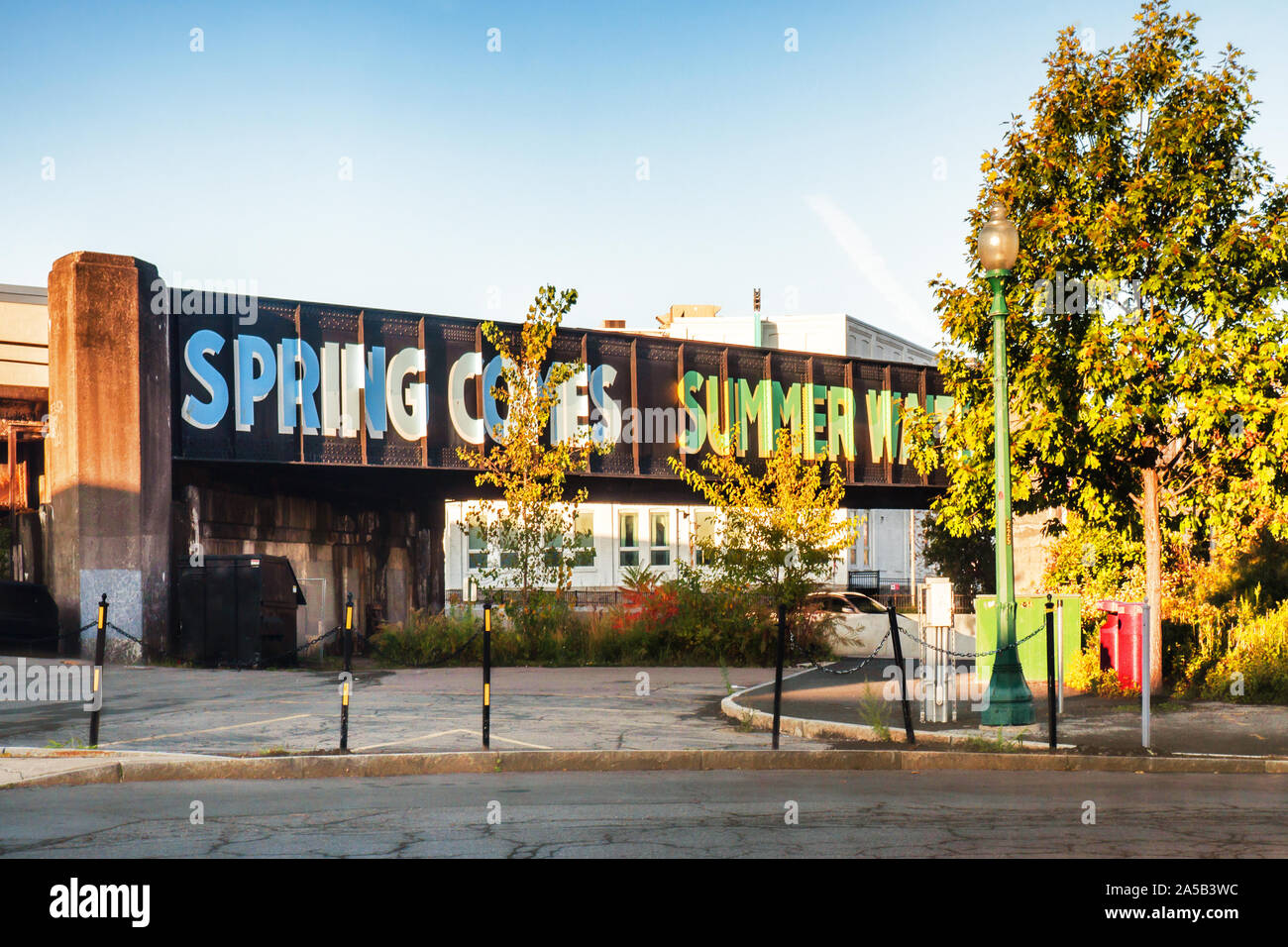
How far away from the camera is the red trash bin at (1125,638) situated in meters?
16.3

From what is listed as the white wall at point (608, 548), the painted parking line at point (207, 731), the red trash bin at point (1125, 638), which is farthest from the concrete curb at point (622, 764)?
the white wall at point (608, 548)

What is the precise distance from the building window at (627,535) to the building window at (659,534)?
0.74 metres

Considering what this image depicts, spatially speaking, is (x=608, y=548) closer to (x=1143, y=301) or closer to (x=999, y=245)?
(x=1143, y=301)

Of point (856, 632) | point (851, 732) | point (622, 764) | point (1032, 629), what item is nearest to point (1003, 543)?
point (851, 732)

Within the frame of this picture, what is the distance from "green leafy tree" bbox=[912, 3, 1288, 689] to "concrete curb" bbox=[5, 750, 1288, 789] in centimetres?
561

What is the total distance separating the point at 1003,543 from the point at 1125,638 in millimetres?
4498

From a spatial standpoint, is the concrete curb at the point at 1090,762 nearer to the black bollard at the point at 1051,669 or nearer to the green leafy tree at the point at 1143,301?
the black bollard at the point at 1051,669

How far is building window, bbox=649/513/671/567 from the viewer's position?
64.3 metres

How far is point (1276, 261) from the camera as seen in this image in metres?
15.8

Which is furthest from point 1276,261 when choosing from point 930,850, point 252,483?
point 252,483

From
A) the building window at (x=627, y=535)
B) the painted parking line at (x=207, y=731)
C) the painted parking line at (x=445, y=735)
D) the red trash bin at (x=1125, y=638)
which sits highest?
the building window at (x=627, y=535)

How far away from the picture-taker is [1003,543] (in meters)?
13.3

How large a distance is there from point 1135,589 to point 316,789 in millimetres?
17694

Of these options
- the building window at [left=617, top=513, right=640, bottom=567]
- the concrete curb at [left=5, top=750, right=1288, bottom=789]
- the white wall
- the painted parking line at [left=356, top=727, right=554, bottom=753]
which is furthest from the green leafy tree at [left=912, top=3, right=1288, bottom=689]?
the building window at [left=617, top=513, right=640, bottom=567]
